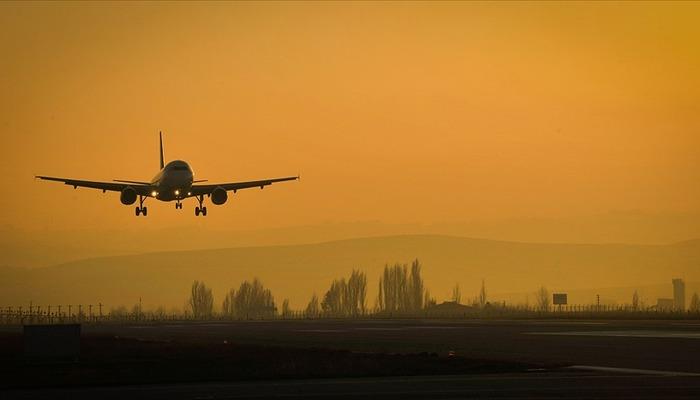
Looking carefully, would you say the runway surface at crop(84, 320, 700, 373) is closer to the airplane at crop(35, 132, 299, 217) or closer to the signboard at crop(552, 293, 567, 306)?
the airplane at crop(35, 132, 299, 217)

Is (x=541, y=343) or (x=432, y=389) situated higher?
(x=541, y=343)

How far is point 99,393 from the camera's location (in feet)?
152

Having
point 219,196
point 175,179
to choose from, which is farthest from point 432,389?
point 219,196

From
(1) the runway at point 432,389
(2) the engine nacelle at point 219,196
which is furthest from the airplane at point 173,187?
(1) the runway at point 432,389

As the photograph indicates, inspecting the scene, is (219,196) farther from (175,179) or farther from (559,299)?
(559,299)

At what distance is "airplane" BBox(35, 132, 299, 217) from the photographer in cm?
10381

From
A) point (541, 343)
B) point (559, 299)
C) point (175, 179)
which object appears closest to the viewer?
point (541, 343)

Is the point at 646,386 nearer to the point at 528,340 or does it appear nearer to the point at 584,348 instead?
the point at 584,348

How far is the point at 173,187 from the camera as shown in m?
105

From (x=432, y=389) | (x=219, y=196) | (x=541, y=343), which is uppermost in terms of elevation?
(x=219, y=196)

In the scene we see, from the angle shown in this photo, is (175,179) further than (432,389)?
Yes

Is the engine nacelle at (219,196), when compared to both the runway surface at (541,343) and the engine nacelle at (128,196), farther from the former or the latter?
the runway surface at (541,343)

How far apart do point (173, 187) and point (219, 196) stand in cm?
862

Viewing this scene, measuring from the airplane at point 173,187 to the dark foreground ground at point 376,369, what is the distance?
2219cm
